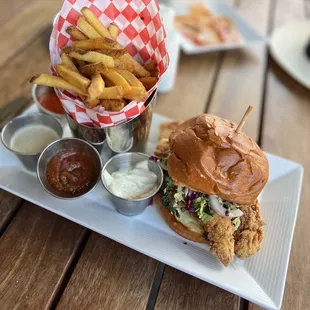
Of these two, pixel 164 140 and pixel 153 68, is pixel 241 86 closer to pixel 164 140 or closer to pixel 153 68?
pixel 164 140

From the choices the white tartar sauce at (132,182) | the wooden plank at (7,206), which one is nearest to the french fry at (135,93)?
the white tartar sauce at (132,182)

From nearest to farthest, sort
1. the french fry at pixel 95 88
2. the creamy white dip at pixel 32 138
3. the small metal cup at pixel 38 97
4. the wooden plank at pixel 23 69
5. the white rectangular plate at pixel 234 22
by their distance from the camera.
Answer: the french fry at pixel 95 88, the creamy white dip at pixel 32 138, the small metal cup at pixel 38 97, the wooden plank at pixel 23 69, the white rectangular plate at pixel 234 22

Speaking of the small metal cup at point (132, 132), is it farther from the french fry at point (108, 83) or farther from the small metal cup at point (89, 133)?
the french fry at point (108, 83)

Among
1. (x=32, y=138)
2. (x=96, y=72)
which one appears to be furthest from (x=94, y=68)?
(x=32, y=138)

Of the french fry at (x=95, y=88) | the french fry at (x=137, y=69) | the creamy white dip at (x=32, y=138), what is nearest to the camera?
the french fry at (x=95, y=88)

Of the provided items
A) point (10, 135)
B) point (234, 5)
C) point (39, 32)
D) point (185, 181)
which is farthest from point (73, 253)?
point (234, 5)

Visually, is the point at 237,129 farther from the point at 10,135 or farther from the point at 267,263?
the point at 10,135

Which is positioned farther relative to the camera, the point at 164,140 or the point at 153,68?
the point at 164,140
